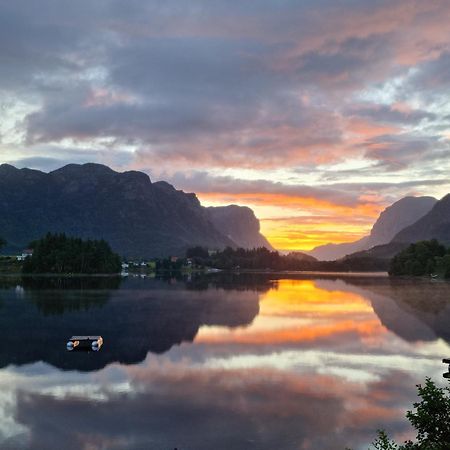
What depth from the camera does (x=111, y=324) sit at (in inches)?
3669

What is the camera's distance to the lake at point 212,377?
3838 centimetres

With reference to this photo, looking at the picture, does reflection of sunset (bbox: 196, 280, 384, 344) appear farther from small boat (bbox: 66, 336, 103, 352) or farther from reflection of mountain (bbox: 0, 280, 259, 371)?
small boat (bbox: 66, 336, 103, 352)

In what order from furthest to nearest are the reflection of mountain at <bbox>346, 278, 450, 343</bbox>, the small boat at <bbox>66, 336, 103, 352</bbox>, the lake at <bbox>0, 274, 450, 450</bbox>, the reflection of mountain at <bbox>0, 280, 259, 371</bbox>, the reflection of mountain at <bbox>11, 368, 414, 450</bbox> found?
1. the reflection of mountain at <bbox>346, 278, 450, 343</bbox>
2. the small boat at <bbox>66, 336, 103, 352</bbox>
3. the reflection of mountain at <bbox>0, 280, 259, 371</bbox>
4. the lake at <bbox>0, 274, 450, 450</bbox>
5. the reflection of mountain at <bbox>11, 368, 414, 450</bbox>

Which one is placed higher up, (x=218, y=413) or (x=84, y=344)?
(x=84, y=344)

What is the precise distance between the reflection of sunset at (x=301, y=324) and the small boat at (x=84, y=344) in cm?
1654

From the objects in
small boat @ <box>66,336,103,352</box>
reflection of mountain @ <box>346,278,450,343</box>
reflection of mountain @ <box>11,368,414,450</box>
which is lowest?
reflection of mountain @ <box>11,368,414,450</box>

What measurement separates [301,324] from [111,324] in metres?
37.1

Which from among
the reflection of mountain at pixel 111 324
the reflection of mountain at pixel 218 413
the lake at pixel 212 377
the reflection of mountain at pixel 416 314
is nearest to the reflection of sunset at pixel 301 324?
the lake at pixel 212 377

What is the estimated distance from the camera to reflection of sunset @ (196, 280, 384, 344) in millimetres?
82062

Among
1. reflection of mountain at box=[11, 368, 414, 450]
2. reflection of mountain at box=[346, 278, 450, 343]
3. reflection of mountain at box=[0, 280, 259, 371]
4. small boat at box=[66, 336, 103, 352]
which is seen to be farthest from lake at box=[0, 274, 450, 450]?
small boat at box=[66, 336, 103, 352]

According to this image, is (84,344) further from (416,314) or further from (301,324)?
(416,314)

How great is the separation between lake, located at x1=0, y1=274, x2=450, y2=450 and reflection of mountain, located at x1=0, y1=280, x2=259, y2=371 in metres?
0.29

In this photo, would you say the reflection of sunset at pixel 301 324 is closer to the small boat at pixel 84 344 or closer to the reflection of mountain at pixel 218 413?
the small boat at pixel 84 344

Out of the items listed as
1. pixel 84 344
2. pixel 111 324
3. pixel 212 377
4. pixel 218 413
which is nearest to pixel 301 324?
pixel 111 324
